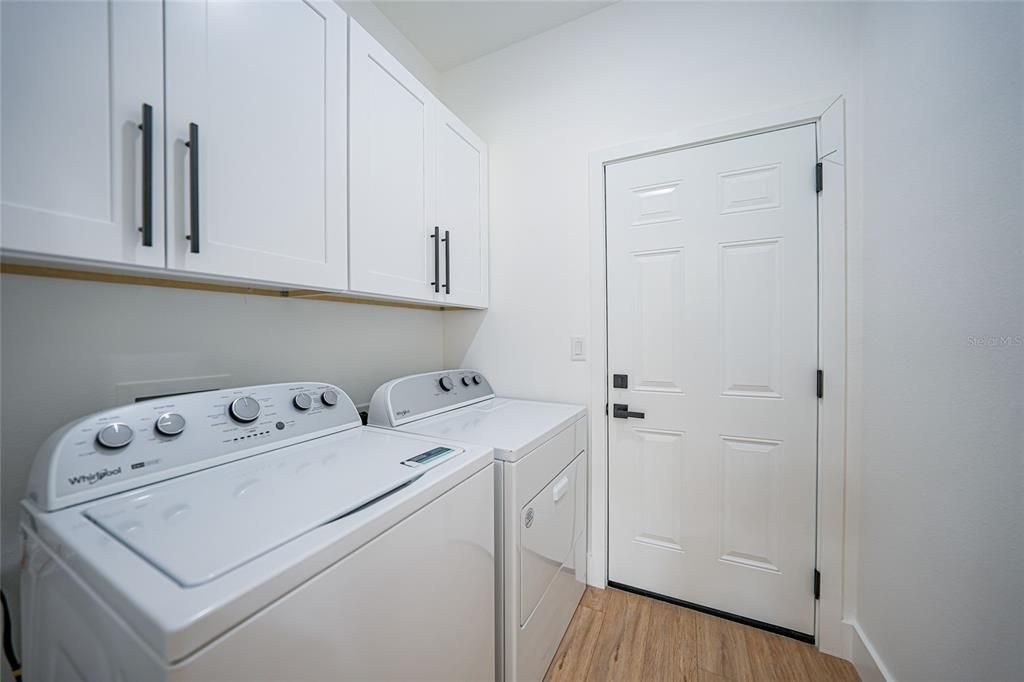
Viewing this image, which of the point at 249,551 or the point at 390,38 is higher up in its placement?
the point at 390,38

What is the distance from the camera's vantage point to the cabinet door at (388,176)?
124 cm

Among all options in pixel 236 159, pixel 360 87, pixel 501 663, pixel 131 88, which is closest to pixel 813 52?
pixel 360 87

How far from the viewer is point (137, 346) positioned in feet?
3.33

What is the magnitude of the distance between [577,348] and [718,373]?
2.05 feet

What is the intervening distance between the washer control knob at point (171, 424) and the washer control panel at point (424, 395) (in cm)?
56

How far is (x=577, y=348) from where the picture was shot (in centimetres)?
184

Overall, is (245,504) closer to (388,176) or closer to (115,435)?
(115,435)

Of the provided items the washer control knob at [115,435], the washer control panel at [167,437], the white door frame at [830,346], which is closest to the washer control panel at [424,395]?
the washer control panel at [167,437]

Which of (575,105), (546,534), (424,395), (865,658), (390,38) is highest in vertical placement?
(390,38)

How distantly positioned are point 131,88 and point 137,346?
0.64 meters

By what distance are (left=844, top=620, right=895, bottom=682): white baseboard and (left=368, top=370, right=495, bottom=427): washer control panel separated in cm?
168

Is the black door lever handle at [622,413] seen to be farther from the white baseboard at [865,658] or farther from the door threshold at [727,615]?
the white baseboard at [865,658]

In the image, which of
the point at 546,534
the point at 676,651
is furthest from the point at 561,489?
the point at 676,651

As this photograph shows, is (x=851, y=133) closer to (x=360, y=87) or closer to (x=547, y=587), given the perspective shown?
(x=360, y=87)
